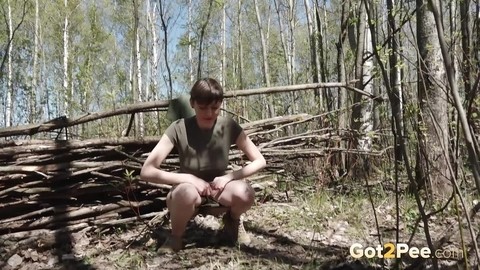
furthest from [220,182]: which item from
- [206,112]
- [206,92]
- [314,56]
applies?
[314,56]

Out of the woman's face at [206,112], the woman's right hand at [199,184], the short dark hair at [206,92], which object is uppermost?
the short dark hair at [206,92]

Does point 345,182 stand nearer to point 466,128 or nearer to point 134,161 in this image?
point 134,161

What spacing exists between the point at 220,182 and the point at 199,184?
115mm

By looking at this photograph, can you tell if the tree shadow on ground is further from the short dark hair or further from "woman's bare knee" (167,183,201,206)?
the short dark hair

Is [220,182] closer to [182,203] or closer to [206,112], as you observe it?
[182,203]

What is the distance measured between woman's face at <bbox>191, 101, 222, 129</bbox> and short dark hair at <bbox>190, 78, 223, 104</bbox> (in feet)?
0.09

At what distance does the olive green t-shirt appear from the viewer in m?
2.56

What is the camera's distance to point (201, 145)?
258 cm

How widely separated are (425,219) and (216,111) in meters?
1.35

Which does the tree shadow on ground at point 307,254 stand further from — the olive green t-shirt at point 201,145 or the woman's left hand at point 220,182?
the olive green t-shirt at point 201,145

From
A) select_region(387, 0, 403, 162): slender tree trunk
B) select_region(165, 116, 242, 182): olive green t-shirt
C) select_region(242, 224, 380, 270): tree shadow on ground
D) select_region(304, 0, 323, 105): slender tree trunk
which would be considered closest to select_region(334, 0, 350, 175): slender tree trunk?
select_region(304, 0, 323, 105): slender tree trunk

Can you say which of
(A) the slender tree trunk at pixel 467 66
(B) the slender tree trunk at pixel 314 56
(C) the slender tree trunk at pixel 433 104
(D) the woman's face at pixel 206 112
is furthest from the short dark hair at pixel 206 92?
(B) the slender tree trunk at pixel 314 56

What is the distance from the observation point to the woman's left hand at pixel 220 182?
251 centimetres

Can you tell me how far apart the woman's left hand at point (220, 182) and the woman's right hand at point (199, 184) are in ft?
0.11
